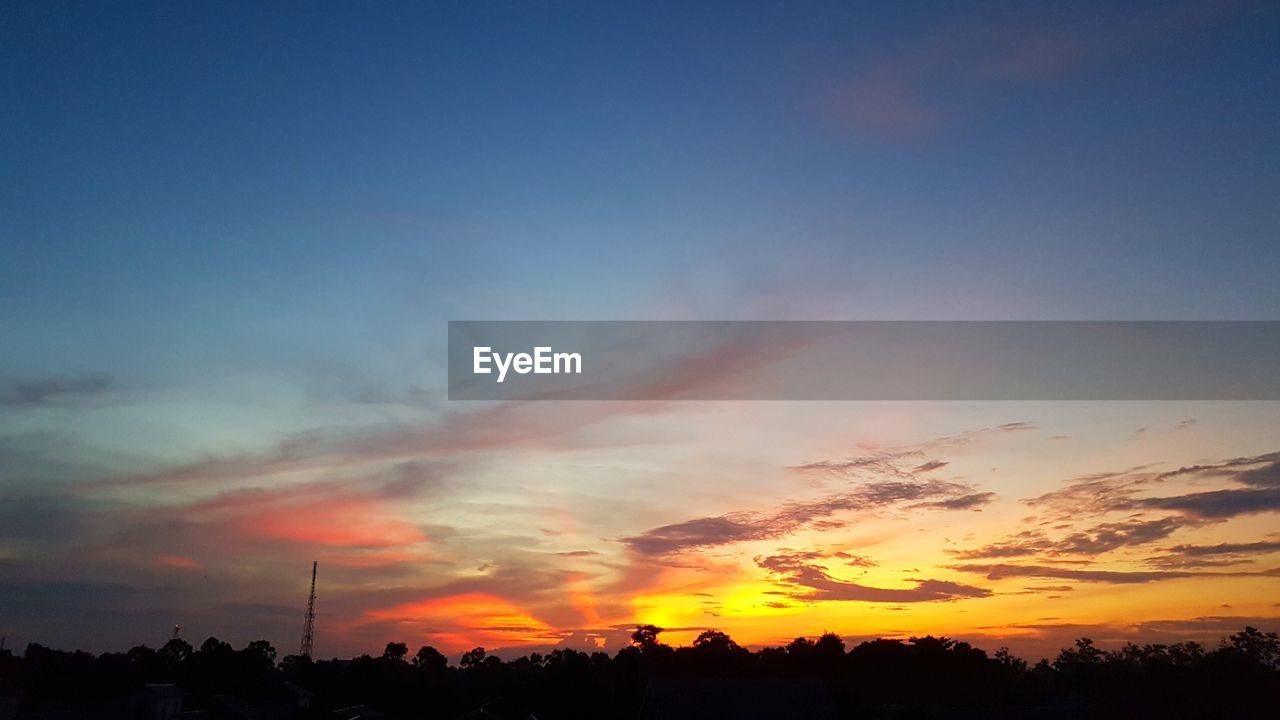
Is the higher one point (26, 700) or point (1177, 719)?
point (26, 700)

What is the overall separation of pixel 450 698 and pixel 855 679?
Result: 46042 mm

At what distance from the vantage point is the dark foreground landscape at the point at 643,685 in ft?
222

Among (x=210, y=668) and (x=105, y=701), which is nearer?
(x=105, y=701)

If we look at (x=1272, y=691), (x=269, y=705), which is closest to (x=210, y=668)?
(x=269, y=705)

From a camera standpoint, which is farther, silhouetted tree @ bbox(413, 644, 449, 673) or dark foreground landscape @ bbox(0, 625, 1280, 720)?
silhouetted tree @ bbox(413, 644, 449, 673)

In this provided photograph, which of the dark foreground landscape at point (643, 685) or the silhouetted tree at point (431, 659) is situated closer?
the dark foreground landscape at point (643, 685)

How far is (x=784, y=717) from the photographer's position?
63.4 metres

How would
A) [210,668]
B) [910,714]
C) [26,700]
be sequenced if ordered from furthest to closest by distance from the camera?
[210,668] < [26,700] < [910,714]

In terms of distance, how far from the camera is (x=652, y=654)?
425 ft

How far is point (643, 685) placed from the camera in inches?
3610

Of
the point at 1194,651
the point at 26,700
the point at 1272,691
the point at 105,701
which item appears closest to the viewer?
the point at 105,701

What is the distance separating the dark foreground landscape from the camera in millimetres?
67812

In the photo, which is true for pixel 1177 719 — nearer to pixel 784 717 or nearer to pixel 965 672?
pixel 965 672

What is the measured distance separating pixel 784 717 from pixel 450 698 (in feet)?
152
